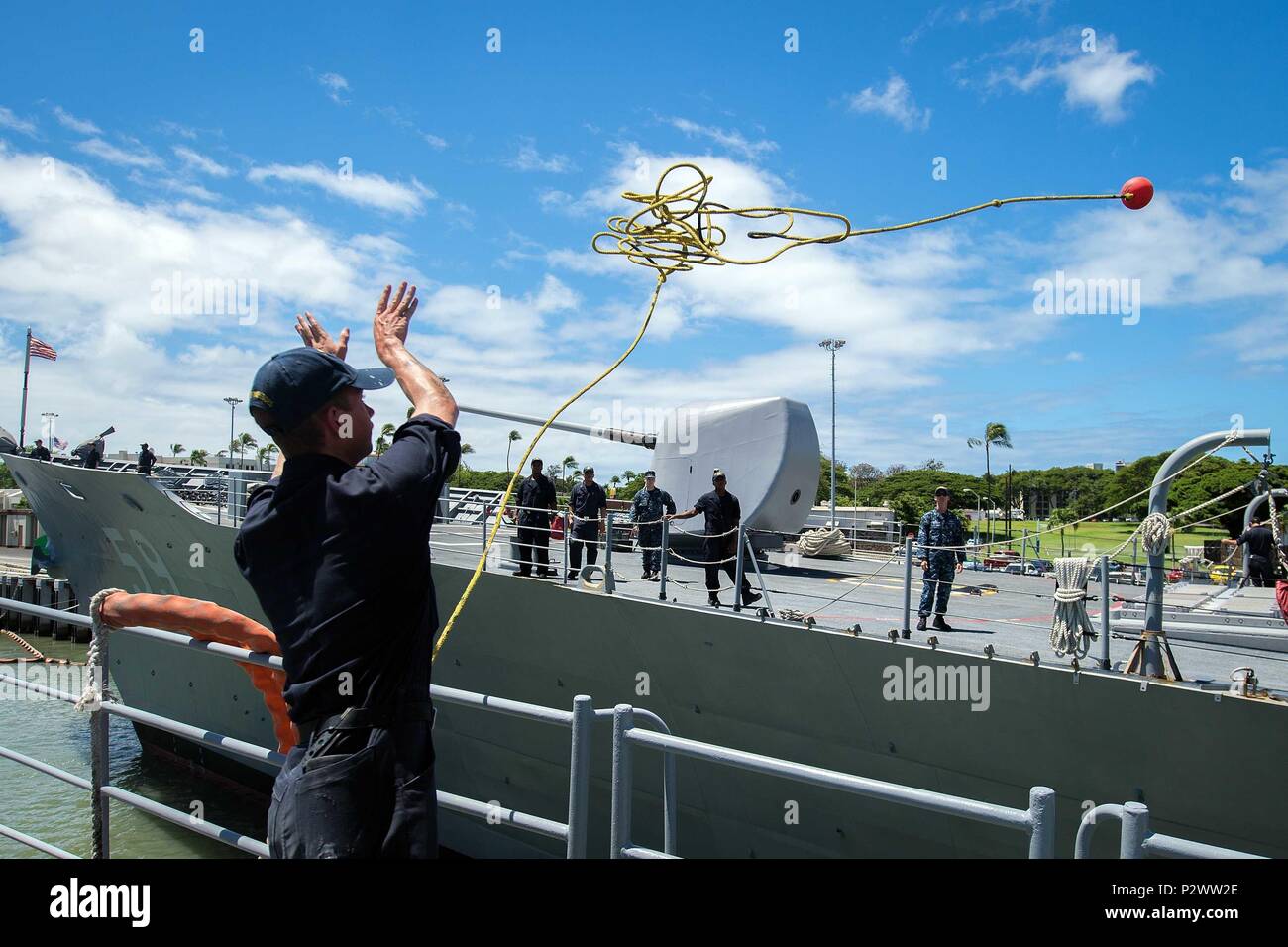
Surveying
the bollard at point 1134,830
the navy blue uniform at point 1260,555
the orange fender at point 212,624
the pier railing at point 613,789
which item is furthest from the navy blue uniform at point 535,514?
the bollard at point 1134,830

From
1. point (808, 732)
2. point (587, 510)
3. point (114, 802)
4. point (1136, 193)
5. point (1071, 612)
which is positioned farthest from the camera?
point (114, 802)

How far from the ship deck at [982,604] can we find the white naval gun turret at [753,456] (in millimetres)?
913

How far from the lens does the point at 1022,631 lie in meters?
7.33

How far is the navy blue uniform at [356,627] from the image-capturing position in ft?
5.30

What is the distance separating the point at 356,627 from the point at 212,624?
1131mm

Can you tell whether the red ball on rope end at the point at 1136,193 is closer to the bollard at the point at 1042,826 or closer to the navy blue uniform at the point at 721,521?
the bollard at the point at 1042,826

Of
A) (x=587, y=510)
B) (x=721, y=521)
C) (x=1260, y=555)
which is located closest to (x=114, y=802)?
(x=587, y=510)

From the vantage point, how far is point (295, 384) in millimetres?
1734

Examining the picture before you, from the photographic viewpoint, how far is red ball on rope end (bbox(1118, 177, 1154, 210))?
13.0ft

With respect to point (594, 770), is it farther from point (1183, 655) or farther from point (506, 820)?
point (506, 820)

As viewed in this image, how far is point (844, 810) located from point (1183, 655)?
294 cm

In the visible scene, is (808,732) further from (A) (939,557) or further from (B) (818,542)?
(B) (818,542)

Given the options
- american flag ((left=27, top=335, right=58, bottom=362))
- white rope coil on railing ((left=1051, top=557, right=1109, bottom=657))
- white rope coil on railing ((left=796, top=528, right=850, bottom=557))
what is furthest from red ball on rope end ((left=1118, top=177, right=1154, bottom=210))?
american flag ((left=27, top=335, right=58, bottom=362))

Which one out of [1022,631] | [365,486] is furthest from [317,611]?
[1022,631]
